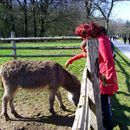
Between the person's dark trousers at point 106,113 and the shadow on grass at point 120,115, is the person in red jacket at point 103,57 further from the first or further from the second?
the shadow on grass at point 120,115

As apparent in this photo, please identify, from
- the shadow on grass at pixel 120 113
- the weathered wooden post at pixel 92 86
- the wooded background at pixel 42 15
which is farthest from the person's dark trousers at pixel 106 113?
the wooded background at pixel 42 15

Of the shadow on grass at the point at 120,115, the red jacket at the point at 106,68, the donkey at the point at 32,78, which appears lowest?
the shadow on grass at the point at 120,115

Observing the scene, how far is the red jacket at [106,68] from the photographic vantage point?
4926mm

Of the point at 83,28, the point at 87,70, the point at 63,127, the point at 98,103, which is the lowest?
the point at 63,127

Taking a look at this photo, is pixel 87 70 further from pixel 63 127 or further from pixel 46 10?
pixel 46 10

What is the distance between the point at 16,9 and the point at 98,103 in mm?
41846

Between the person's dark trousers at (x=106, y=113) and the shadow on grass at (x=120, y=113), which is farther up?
the person's dark trousers at (x=106, y=113)

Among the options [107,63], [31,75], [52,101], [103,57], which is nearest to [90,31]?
[103,57]

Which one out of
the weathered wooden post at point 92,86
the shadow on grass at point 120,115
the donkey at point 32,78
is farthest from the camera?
the donkey at point 32,78

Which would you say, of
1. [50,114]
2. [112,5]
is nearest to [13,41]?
[50,114]

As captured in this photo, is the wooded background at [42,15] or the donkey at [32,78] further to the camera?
the wooded background at [42,15]

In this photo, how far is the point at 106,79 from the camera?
497 cm

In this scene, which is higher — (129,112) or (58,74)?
(58,74)

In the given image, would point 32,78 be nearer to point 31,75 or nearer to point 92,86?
point 31,75
